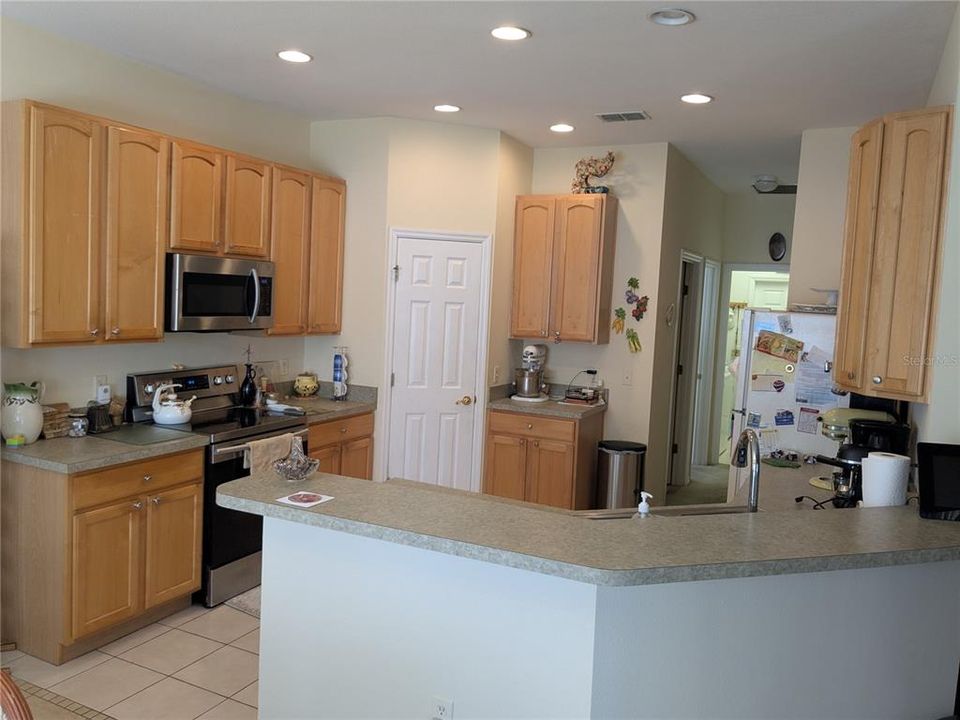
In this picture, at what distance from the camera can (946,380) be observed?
247 centimetres

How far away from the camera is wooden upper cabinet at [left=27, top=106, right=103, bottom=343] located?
321 centimetres

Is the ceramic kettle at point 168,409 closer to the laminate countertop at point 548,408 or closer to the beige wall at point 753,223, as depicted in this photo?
the laminate countertop at point 548,408

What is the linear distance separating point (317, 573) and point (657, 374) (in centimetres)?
375

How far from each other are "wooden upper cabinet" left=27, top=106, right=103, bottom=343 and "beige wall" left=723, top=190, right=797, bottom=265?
573cm

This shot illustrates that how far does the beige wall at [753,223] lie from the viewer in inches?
283

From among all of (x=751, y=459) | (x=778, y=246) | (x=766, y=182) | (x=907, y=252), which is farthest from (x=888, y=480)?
(x=778, y=246)

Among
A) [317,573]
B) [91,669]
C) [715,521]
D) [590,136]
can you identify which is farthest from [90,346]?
[590,136]

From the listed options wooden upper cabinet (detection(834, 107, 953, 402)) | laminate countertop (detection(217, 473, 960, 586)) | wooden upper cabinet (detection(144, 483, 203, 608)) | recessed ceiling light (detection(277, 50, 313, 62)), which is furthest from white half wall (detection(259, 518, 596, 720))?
recessed ceiling light (detection(277, 50, 313, 62))

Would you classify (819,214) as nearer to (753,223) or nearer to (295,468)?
(753,223)

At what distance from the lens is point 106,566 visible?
3.37 m

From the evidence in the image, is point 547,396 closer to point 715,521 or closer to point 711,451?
point 711,451

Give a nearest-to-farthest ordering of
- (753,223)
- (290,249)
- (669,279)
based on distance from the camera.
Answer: (290,249) → (669,279) → (753,223)

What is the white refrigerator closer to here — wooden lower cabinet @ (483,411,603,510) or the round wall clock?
wooden lower cabinet @ (483,411,603,510)

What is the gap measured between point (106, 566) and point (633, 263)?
12.6ft
